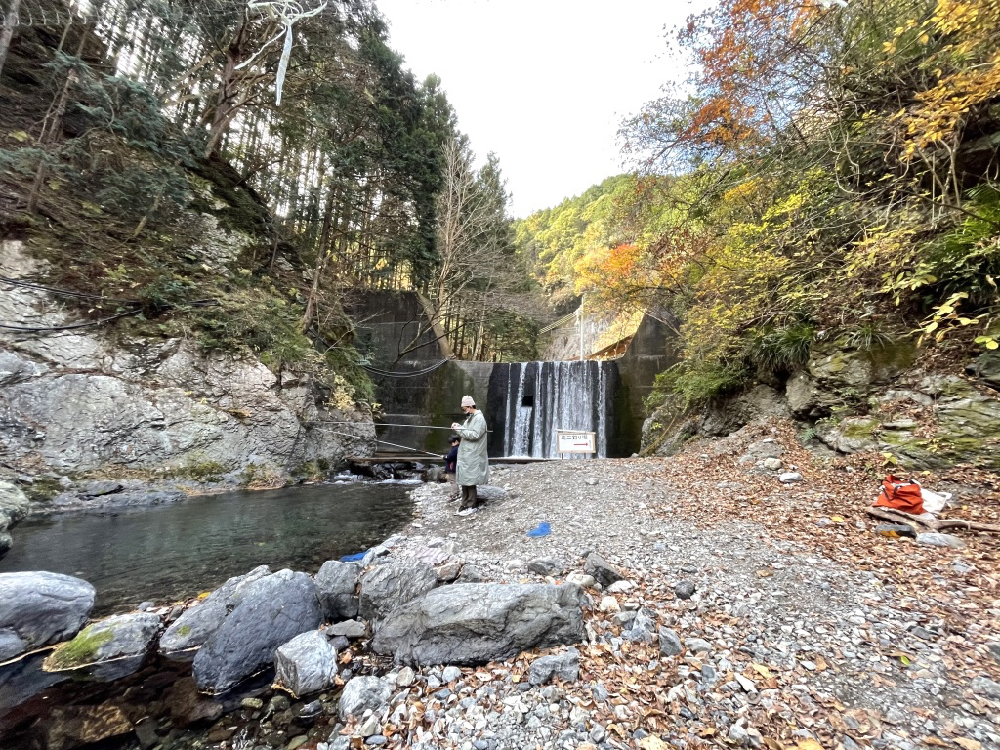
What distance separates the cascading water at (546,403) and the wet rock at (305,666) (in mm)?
11546

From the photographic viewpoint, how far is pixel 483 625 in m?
2.46

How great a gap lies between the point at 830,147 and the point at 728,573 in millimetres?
6473

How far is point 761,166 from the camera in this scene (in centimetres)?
757

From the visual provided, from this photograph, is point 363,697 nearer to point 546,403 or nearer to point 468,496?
point 468,496

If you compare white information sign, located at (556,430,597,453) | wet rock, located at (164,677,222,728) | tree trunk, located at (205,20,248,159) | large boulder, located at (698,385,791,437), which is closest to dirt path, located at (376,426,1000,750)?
wet rock, located at (164,677,222,728)

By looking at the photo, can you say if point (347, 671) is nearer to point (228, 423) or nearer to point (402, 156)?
point (228, 423)

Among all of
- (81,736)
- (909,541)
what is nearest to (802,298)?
(909,541)

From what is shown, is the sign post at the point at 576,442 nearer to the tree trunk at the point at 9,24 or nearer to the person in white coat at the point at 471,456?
the person in white coat at the point at 471,456

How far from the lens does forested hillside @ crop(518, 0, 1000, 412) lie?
439 centimetres

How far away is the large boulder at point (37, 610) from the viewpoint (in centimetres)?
279

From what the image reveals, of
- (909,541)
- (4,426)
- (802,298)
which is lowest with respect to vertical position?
(909,541)

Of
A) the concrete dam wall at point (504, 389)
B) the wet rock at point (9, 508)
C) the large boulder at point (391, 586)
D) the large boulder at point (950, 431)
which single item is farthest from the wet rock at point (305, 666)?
the concrete dam wall at point (504, 389)

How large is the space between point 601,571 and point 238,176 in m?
16.1

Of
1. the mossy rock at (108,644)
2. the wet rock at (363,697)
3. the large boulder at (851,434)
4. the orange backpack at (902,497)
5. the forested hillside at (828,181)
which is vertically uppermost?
the forested hillside at (828,181)
